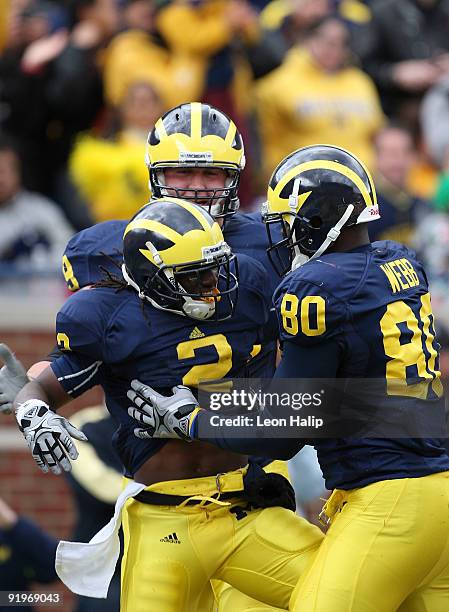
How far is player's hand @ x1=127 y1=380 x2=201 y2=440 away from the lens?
4.31m

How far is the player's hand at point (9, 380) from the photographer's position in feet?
14.9

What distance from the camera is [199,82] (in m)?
8.23

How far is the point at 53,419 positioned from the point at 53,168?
13.7 ft

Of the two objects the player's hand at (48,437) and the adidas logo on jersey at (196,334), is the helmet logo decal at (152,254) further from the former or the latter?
the player's hand at (48,437)

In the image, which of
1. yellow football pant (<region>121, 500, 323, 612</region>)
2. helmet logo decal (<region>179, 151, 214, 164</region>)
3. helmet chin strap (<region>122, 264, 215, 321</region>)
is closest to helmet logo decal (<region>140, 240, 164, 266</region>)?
helmet chin strap (<region>122, 264, 215, 321</region>)

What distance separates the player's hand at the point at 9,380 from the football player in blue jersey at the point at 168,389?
0.43 feet

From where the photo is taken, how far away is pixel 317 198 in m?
4.26

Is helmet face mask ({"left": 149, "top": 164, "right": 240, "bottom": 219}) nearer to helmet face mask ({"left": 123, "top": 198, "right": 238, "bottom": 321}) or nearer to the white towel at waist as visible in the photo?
helmet face mask ({"left": 123, "top": 198, "right": 238, "bottom": 321})

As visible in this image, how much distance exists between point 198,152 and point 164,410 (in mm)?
1066

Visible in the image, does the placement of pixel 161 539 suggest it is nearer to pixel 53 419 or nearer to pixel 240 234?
pixel 53 419

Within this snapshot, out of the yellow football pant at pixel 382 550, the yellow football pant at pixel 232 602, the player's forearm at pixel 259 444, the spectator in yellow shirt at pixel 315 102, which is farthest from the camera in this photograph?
the spectator in yellow shirt at pixel 315 102

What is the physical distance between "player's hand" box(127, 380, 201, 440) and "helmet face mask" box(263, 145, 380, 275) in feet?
1.85

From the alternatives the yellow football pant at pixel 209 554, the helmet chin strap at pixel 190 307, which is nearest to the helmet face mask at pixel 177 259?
the helmet chin strap at pixel 190 307

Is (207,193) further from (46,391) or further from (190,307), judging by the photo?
(46,391)
